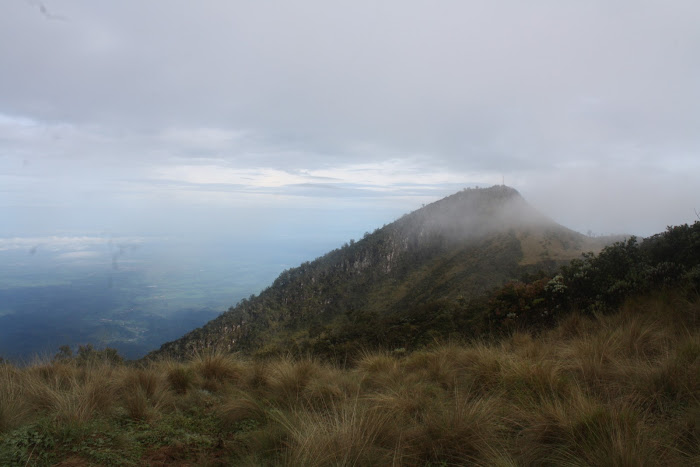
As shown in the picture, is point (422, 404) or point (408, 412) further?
point (422, 404)

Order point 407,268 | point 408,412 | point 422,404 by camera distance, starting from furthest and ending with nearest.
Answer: point 407,268 → point 422,404 → point 408,412

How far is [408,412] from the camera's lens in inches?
133

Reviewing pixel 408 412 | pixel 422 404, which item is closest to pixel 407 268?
pixel 422 404

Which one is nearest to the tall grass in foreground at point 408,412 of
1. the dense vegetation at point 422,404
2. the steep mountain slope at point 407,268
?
the dense vegetation at point 422,404

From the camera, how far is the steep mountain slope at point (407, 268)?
3456cm

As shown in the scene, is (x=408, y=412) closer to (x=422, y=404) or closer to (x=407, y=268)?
(x=422, y=404)

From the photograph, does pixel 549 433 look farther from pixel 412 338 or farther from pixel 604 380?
pixel 412 338

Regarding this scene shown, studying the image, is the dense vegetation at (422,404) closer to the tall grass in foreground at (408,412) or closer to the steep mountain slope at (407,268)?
the tall grass in foreground at (408,412)

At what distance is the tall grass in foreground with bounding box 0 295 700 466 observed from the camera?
8.23ft

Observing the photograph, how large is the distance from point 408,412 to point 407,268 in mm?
50286

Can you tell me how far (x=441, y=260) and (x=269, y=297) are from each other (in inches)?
947

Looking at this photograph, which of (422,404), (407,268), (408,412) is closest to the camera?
(408,412)

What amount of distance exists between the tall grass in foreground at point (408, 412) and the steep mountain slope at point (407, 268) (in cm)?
2324

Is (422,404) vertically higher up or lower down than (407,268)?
higher up
